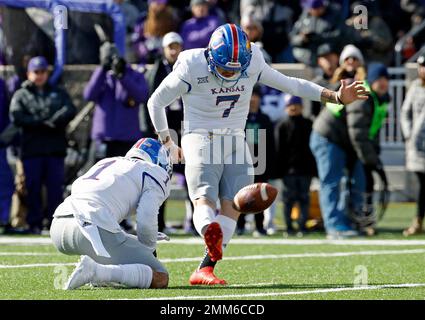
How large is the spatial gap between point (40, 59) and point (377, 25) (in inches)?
226

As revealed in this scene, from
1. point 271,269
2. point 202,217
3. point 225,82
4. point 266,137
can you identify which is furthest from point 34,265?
point 266,137

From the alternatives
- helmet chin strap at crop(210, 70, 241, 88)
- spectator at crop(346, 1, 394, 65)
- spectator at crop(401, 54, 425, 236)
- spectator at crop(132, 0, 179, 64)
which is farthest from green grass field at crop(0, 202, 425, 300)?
spectator at crop(132, 0, 179, 64)

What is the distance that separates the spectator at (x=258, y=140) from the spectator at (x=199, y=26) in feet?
→ 6.50

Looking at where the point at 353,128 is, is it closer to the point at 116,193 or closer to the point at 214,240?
the point at 214,240

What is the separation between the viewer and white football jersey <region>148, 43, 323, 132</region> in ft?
29.8

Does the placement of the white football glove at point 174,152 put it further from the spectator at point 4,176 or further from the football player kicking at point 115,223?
the spectator at point 4,176

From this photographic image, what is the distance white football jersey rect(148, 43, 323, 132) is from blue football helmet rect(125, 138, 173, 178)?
0.44 meters

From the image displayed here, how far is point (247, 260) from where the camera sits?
36.0 feet

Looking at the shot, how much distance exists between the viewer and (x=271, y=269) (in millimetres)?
10141

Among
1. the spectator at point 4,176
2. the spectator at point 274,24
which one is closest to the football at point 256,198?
the spectator at point 4,176

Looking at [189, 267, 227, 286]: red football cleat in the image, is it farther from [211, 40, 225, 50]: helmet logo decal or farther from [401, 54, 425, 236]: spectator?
[401, 54, 425, 236]: spectator

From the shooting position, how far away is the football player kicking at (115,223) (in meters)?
8.37
